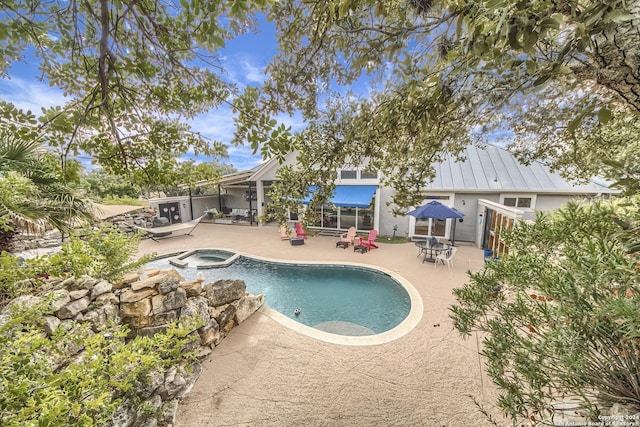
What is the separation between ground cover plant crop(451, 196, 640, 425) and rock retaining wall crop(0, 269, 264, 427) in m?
5.29

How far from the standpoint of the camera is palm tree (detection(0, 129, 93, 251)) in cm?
367

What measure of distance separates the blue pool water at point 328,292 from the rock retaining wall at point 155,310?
66.7 inches

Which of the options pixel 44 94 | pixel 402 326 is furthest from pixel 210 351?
pixel 44 94

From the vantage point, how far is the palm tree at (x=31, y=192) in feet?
12.0

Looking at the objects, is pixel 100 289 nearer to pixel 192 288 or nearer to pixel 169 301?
pixel 169 301

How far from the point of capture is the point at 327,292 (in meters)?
12.2

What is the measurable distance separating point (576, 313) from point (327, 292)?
1060 centimetres

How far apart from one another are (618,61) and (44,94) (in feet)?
28.7

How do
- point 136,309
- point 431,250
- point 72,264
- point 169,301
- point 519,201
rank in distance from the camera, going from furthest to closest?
point 519,201 → point 431,250 → point 169,301 → point 136,309 → point 72,264

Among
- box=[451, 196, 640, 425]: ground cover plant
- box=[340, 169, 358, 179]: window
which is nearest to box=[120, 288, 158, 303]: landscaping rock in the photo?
box=[451, 196, 640, 425]: ground cover plant

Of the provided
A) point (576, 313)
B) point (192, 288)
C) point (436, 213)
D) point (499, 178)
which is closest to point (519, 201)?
point (499, 178)

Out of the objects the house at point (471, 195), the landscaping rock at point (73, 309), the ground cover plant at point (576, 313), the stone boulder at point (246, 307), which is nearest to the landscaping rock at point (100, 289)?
the landscaping rock at point (73, 309)

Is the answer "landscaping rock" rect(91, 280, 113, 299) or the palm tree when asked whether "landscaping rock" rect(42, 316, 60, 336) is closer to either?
"landscaping rock" rect(91, 280, 113, 299)

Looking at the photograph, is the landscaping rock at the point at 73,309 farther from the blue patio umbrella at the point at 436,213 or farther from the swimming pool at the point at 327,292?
the blue patio umbrella at the point at 436,213
